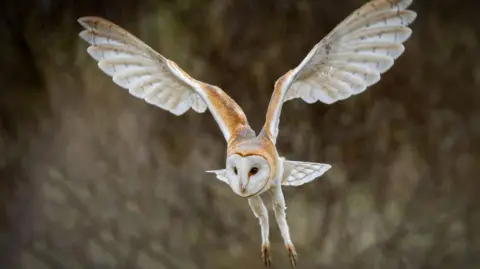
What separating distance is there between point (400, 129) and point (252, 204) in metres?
0.46

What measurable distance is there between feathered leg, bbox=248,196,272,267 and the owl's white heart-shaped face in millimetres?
171

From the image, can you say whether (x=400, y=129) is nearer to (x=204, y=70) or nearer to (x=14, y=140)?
(x=204, y=70)

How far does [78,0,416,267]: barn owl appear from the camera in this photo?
1.36m

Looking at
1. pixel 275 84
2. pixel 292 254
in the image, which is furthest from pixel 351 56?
pixel 292 254

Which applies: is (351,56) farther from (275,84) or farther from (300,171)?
(300,171)

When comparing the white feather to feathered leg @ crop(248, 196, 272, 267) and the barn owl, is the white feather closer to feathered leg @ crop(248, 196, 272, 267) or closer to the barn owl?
the barn owl

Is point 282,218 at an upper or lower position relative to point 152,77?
lower

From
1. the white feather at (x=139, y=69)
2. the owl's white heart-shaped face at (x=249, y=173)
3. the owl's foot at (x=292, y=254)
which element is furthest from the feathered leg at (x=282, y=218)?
the white feather at (x=139, y=69)

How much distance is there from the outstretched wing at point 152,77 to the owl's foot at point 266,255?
334mm

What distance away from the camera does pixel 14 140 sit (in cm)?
181

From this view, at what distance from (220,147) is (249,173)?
397 millimetres

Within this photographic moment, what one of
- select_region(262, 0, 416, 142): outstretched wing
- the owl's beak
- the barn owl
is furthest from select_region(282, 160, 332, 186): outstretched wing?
the owl's beak

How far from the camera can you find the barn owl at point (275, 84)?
1357 mm

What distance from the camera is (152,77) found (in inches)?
60.4
